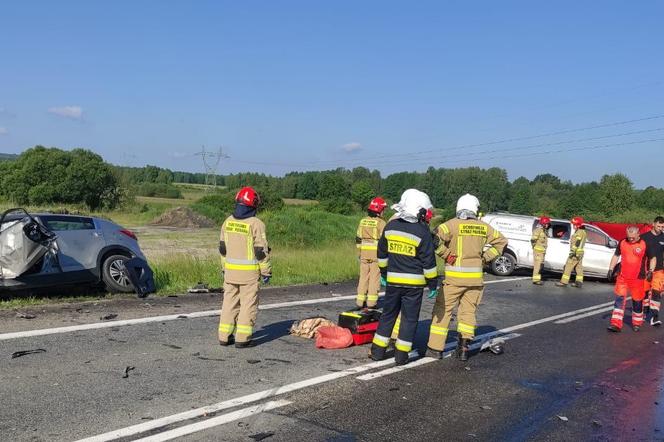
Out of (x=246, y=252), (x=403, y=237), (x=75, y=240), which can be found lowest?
(x=75, y=240)

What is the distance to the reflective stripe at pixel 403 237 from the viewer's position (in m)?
6.58

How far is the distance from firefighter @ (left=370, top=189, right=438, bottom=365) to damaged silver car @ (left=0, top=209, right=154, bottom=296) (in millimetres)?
5423

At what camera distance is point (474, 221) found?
721cm

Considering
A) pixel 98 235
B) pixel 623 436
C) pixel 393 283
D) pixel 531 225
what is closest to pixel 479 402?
pixel 623 436

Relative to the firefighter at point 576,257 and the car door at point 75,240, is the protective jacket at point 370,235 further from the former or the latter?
the firefighter at point 576,257

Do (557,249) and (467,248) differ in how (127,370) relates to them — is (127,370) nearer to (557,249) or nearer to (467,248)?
(467,248)

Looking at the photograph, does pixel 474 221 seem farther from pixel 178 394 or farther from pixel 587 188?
pixel 587 188

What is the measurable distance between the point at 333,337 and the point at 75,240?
516 centimetres

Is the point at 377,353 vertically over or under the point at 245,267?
under

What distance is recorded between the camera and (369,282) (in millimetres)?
10273

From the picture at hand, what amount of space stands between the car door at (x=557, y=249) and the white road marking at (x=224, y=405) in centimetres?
1318

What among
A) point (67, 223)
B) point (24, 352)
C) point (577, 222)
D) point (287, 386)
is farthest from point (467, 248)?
point (577, 222)

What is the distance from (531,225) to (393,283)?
43.1ft

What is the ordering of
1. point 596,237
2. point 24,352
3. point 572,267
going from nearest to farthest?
point 24,352 → point 572,267 → point 596,237
